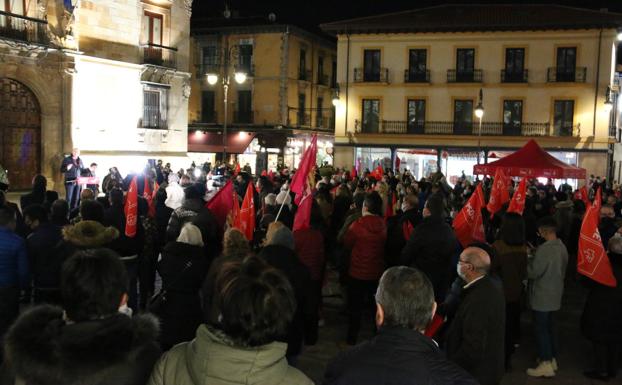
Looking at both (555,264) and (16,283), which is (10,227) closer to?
(16,283)

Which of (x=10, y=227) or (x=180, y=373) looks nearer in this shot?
(x=180, y=373)

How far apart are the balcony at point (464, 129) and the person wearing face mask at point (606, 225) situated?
87.1 feet

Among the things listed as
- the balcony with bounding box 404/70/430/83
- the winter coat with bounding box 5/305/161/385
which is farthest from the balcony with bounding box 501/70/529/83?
the winter coat with bounding box 5/305/161/385

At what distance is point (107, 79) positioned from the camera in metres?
23.9

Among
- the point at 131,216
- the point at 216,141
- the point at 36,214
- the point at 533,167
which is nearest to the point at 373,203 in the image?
the point at 131,216

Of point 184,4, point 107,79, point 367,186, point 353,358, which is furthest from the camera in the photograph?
point 184,4

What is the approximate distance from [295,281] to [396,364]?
284 cm

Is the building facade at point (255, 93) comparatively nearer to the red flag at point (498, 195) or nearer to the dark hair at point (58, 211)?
the red flag at point (498, 195)

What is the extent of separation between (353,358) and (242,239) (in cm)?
303

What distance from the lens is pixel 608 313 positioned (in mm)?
6453

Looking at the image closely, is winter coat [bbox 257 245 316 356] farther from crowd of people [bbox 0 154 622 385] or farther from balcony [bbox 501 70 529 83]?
balcony [bbox 501 70 529 83]

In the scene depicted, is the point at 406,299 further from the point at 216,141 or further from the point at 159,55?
the point at 216,141

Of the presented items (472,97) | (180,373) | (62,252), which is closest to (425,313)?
(180,373)

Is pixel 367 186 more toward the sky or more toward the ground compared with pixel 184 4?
more toward the ground
